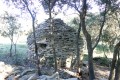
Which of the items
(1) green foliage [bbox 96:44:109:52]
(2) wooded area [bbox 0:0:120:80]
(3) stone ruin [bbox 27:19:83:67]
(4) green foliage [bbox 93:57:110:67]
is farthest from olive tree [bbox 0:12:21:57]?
(1) green foliage [bbox 96:44:109:52]

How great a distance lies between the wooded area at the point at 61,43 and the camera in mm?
16203

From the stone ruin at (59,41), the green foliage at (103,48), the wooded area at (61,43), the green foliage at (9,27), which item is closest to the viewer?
the wooded area at (61,43)

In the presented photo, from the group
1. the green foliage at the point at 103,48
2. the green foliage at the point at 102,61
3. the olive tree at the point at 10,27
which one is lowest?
the green foliage at the point at 102,61

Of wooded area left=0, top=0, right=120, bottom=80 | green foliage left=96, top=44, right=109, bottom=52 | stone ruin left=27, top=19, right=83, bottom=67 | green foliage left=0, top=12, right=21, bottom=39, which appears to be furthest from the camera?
green foliage left=96, top=44, right=109, bottom=52

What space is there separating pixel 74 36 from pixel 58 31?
1.72 meters

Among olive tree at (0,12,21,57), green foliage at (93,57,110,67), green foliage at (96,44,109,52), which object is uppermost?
olive tree at (0,12,21,57)

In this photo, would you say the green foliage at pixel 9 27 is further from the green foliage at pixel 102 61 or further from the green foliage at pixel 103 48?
the green foliage at pixel 103 48

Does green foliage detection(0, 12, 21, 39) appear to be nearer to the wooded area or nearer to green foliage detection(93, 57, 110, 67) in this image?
the wooded area

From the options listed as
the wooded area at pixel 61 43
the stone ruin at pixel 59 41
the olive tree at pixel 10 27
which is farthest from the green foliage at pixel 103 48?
the olive tree at pixel 10 27

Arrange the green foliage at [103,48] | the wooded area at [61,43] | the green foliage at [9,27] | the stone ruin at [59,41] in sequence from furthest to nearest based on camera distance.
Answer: the green foliage at [103,48]
the green foliage at [9,27]
the stone ruin at [59,41]
the wooded area at [61,43]

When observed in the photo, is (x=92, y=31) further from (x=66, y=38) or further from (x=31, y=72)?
(x=31, y=72)

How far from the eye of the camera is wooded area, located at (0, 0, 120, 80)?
16.2m

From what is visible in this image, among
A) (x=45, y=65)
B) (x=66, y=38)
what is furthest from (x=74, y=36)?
(x=45, y=65)

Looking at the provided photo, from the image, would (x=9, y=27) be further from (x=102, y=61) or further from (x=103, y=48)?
(x=103, y=48)
